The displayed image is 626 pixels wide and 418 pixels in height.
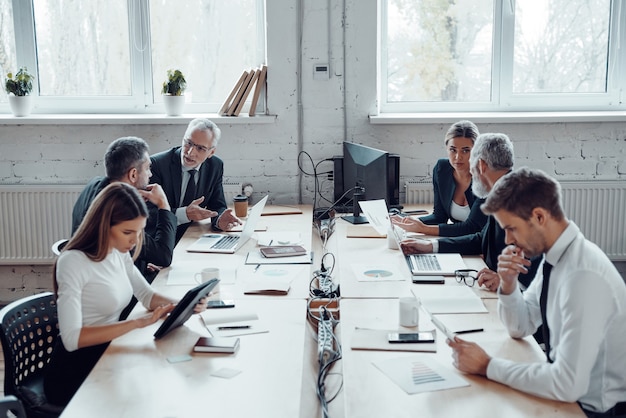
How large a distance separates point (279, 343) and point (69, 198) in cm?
285

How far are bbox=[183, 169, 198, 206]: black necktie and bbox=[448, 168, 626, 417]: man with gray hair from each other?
2354 millimetres

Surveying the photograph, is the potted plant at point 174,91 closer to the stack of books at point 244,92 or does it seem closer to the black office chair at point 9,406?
the stack of books at point 244,92

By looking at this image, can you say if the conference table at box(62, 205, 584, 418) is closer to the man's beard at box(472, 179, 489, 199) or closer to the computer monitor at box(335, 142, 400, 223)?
the man's beard at box(472, 179, 489, 199)

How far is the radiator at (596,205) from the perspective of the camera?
4.66m

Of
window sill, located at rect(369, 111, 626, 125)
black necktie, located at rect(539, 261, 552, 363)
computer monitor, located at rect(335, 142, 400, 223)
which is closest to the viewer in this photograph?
black necktie, located at rect(539, 261, 552, 363)

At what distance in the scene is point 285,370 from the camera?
2.12m

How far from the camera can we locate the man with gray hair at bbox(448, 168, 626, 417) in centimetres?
187

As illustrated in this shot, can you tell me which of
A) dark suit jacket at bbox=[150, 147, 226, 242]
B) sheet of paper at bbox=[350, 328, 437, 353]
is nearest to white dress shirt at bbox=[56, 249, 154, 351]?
sheet of paper at bbox=[350, 328, 437, 353]

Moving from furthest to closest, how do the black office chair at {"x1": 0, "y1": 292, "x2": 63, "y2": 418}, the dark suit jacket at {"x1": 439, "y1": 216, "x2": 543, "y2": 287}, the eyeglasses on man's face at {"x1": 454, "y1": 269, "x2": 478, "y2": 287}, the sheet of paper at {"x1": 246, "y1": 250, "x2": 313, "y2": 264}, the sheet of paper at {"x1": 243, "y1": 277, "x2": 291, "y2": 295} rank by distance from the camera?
1. the sheet of paper at {"x1": 246, "y1": 250, "x2": 313, "y2": 264}
2. the dark suit jacket at {"x1": 439, "y1": 216, "x2": 543, "y2": 287}
3. the eyeglasses on man's face at {"x1": 454, "y1": 269, "x2": 478, "y2": 287}
4. the sheet of paper at {"x1": 243, "y1": 277, "x2": 291, "y2": 295}
5. the black office chair at {"x1": 0, "y1": 292, "x2": 63, "y2": 418}

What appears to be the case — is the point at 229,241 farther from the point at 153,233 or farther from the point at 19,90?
the point at 19,90

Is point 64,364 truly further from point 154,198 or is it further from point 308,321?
point 154,198

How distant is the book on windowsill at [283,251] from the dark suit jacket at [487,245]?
0.66 metres

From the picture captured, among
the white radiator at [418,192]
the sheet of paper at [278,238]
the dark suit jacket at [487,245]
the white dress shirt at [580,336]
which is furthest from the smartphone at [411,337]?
the white radiator at [418,192]

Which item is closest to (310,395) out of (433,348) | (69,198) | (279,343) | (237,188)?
(279,343)
